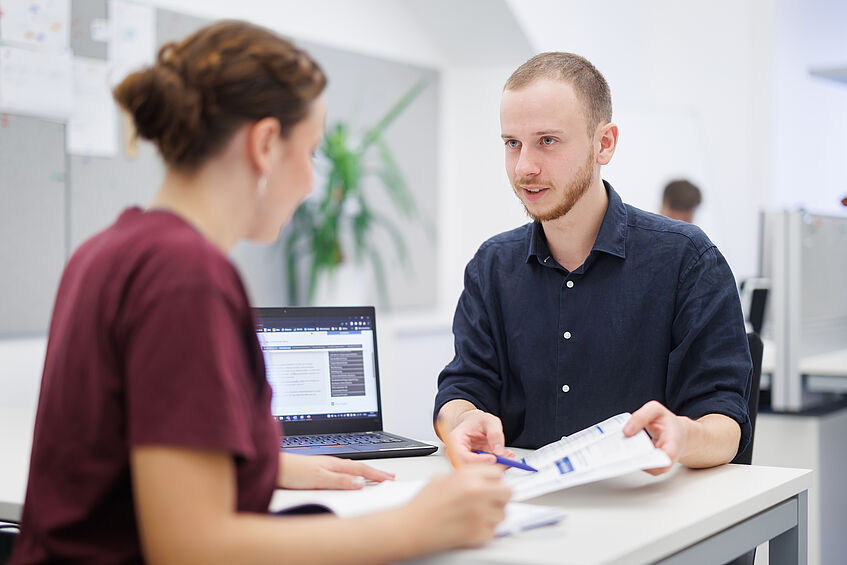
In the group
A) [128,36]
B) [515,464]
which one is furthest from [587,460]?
[128,36]

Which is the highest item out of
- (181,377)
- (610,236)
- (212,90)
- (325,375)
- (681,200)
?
(681,200)

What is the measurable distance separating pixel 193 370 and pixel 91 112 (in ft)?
8.56

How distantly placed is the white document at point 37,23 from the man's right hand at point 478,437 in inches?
85.9

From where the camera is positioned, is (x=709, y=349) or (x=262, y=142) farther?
(x=709, y=349)

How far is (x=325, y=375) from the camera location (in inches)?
69.0

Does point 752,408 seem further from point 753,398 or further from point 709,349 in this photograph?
point 709,349

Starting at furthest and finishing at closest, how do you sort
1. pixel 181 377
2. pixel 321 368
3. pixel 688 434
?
pixel 321 368 → pixel 688 434 → pixel 181 377

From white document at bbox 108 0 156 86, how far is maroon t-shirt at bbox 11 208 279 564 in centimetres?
253

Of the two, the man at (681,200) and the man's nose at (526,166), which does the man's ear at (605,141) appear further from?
the man at (681,200)

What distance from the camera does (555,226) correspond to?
1.79 m

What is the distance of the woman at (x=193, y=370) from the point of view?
84 cm

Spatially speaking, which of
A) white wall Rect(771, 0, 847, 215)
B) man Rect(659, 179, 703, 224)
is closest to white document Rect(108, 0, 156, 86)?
man Rect(659, 179, 703, 224)

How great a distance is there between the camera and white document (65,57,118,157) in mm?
3170

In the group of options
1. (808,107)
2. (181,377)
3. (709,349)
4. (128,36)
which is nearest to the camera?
(181,377)
